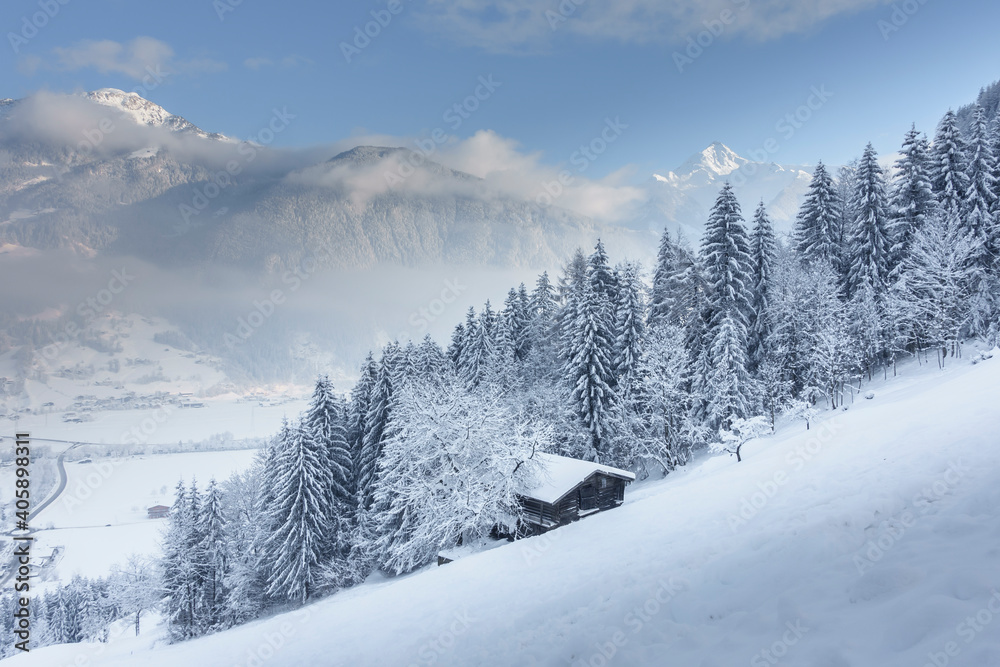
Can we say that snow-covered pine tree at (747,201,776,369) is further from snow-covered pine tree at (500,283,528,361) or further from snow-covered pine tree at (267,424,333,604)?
snow-covered pine tree at (267,424,333,604)

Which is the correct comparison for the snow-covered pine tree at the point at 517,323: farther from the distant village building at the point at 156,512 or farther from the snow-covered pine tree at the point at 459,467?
the distant village building at the point at 156,512

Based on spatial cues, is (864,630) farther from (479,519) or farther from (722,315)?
(722,315)

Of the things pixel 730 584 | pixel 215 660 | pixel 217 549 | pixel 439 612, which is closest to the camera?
pixel 730 584

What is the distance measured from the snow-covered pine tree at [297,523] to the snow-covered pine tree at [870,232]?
45.3 metres

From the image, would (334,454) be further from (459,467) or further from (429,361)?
(459,467)

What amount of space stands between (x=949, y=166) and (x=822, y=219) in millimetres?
8507

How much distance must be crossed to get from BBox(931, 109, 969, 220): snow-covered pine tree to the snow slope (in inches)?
881

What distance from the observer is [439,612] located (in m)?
12.7

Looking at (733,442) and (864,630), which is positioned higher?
(864,630)

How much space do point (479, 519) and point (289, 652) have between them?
522 inches

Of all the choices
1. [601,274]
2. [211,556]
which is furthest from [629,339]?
[211,556]

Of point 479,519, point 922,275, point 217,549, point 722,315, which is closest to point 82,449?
point 217,549

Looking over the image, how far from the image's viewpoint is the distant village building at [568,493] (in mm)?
25469

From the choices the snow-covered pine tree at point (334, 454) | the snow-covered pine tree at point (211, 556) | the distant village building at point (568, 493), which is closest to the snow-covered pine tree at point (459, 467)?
the distant village building at point (568, 493)
